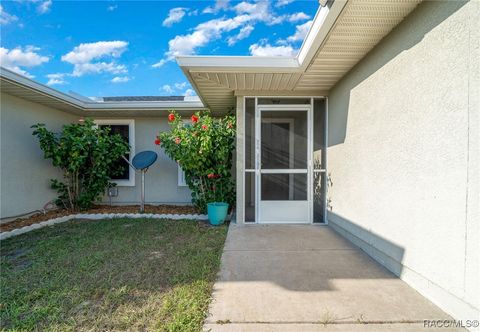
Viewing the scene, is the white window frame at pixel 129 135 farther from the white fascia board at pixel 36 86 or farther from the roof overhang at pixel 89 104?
the white fascia board at pixel 36 86

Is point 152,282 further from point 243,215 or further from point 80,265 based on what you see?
point 243,215

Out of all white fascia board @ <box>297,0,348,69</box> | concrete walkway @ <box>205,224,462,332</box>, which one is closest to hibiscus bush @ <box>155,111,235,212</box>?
concrete walkway @ <box>205,224,462,332</box>

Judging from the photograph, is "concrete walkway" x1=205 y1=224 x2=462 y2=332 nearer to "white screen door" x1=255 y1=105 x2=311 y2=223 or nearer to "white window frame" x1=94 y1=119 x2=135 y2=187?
"white screen door" x1=255 y1=105 x2=311 y2=223

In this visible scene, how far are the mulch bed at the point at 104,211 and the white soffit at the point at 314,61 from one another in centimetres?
305

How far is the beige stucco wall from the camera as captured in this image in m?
2.13

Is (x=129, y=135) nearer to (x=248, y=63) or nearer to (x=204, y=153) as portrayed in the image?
(x=204, y=153)

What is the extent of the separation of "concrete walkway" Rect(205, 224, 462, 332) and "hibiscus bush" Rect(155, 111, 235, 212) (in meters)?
2.21

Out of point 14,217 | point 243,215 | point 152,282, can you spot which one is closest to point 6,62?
point 14,217

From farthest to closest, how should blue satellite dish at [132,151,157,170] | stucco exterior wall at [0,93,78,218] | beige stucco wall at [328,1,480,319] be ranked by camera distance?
blue satellite dish at [132,151,157,170] → stucco exterior wall at [0,93,78,218] → beige stucco wall at [328,1,480,319]

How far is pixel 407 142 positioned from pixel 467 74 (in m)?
0.90

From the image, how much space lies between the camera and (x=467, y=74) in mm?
2154

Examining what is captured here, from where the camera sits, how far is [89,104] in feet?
21.9

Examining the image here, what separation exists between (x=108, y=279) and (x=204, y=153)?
3.14m

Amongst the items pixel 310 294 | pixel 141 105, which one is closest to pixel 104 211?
pixel 141 105
